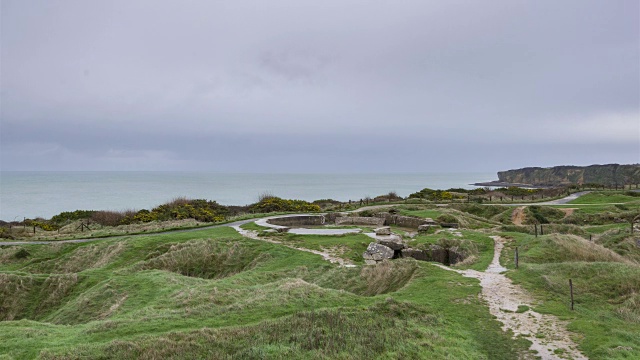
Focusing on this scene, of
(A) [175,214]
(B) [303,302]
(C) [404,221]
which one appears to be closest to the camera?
(B) [303,302]

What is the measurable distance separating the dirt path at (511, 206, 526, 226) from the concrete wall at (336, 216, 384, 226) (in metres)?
19.1

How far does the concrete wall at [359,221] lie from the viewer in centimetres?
4000

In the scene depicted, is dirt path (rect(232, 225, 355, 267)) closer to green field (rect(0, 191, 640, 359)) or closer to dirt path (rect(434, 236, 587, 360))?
green field (rect(0, 191, 640, 359))

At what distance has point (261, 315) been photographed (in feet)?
42.2

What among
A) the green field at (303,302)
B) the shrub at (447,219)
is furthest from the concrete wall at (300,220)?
the shrub at (447,219)

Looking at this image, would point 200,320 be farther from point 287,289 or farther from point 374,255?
point 374,255

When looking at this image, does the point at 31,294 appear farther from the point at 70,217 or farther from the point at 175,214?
the point at 70,217

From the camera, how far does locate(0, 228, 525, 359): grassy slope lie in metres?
9.98

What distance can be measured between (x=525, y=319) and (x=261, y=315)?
30.2 ft

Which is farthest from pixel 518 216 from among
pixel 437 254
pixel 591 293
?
pixel 591 293

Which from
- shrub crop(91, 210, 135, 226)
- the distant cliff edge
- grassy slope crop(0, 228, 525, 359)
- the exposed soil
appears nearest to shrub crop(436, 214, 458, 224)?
the exposed soil

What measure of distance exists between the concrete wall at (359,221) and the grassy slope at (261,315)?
50.5 feet

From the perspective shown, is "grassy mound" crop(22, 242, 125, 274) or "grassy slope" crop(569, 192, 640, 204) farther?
"grassy slope" crop(569, 192, 640, 204)

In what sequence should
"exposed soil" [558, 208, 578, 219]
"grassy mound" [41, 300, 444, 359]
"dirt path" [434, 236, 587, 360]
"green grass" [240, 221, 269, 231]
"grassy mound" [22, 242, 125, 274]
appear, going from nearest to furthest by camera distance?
"grassy mound" [41, 300, 444, 359] → "dirt path" [434, 236, 587, 360] → "grassy mound" [22, 242, 125, 274] → "green grass" [240, 221, 269, 231] → "exposed soil" [558, 208, 578, 219]
